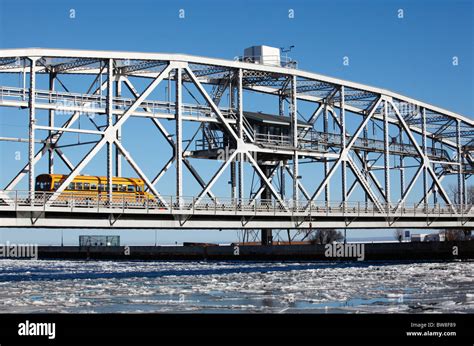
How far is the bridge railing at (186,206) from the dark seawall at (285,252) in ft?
17.9

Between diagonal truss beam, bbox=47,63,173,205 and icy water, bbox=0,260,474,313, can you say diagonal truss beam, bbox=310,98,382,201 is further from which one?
diagonal truss beam, bbox=47,63,173,205

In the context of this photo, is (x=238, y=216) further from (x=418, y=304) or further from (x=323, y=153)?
(x=418, y=304)

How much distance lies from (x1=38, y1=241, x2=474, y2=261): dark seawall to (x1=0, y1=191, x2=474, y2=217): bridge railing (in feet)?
17.9

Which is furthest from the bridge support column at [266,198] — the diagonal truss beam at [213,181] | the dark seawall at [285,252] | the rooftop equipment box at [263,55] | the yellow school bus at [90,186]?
the yellow school bus at [90,186]

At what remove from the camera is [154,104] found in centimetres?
5306

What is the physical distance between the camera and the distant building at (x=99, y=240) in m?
113

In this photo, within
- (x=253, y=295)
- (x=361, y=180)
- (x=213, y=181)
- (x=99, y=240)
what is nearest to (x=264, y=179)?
(x=213, y=181)

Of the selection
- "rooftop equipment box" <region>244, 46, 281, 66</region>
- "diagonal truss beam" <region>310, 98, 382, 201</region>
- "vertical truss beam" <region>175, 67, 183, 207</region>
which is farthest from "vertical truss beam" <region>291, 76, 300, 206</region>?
"vertical truss beam" <region>175, 67, 183, 207</region>

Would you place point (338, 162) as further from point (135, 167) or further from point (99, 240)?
point (99, 240)

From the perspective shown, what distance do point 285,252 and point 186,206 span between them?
34701 millimetres

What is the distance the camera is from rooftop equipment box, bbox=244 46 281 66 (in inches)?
2482

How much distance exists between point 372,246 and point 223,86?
27.6 metres
